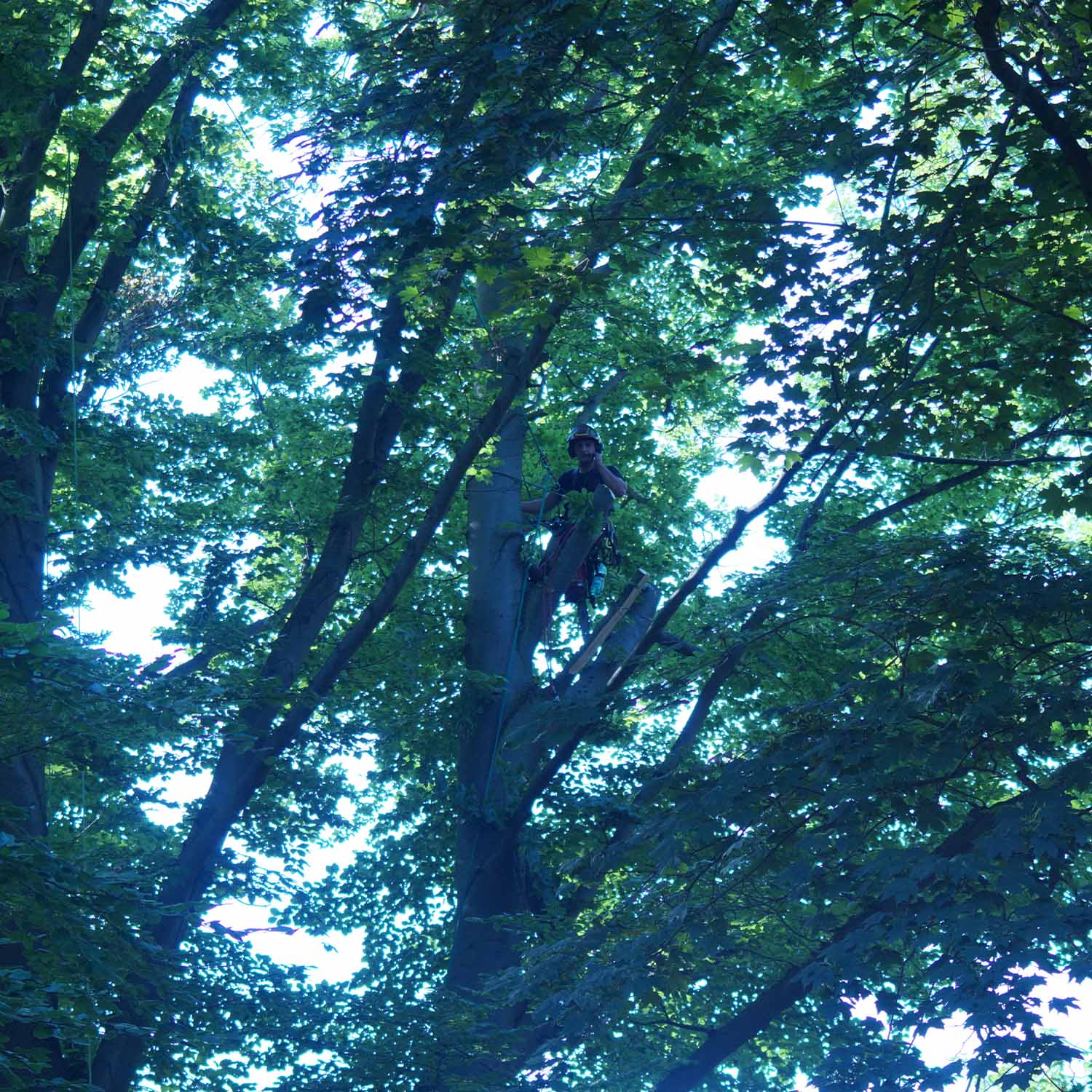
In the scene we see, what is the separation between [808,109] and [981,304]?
1.54 metres

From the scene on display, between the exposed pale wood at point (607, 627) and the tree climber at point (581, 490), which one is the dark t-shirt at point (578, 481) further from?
the exposed pale wood at point (607, 627)

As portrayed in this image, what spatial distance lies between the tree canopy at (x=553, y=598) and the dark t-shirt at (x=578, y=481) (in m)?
0.37

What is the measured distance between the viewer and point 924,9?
233 inches

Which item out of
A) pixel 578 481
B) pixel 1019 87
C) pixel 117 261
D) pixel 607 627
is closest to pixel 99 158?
pixel 117 261

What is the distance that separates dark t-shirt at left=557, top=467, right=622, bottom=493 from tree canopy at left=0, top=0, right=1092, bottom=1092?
365 mm

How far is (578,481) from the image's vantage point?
9.48 metres

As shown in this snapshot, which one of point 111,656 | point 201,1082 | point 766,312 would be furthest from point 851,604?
point 201,1082

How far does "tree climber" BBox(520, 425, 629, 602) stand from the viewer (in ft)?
30.3

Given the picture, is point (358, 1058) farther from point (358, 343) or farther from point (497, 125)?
point (497, 125)

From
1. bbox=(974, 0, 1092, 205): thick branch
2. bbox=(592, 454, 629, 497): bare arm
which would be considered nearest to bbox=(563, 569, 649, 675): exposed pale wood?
bbox=(592, 454, 629, 497): bare arm

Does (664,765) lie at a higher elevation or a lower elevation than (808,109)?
lower

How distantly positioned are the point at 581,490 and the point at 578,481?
46cm

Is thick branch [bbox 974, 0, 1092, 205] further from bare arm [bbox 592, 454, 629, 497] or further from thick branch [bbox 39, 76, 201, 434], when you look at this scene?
thick branch [bbox 39, 76, 201, 434]

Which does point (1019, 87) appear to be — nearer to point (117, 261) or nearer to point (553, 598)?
point (553, 598)
